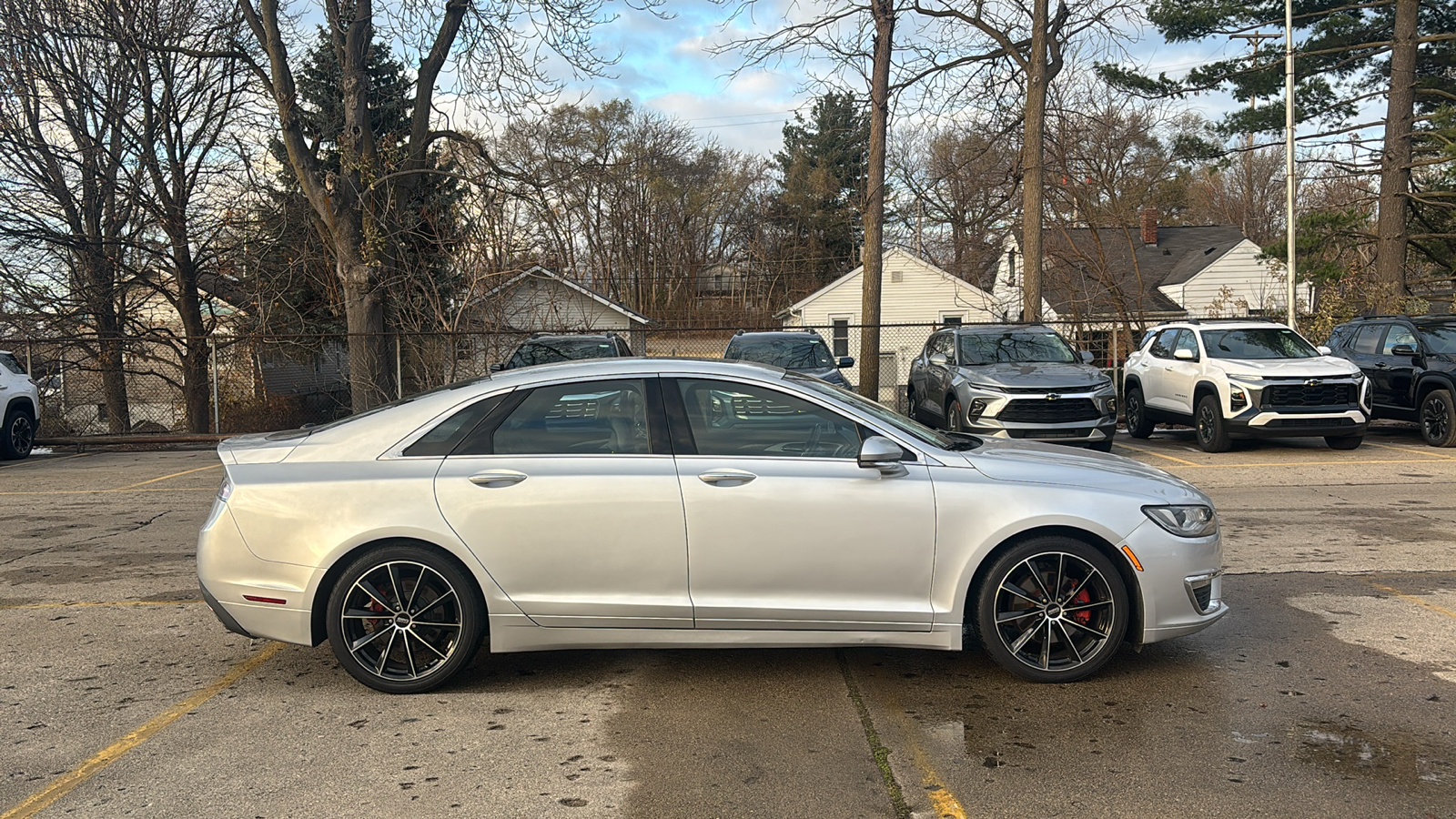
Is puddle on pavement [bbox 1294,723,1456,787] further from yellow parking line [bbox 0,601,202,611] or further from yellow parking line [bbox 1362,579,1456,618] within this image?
yellow parking line [bbox 0,601,202,611]

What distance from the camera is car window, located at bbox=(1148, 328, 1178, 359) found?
15.5m

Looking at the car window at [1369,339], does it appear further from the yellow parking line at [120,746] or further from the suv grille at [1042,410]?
the yellow parking line at [120,746]

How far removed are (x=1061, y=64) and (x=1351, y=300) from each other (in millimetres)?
8334

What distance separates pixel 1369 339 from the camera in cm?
1592

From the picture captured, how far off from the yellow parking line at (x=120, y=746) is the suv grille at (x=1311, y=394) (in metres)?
12.5

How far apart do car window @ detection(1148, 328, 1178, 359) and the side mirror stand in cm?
1211

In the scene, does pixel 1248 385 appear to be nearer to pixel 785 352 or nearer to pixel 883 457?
pixel 785 352

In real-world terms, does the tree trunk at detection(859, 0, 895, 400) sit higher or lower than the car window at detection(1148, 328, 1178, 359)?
higher

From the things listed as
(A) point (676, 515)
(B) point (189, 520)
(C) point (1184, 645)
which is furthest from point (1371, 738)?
(B) point (189, 520)

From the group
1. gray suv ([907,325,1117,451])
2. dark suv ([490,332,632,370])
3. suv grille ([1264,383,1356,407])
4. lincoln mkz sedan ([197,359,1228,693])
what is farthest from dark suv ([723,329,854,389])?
lincoln mkz sedan ([197,359,1228,693])

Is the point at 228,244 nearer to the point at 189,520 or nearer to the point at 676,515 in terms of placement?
the point at 189,520

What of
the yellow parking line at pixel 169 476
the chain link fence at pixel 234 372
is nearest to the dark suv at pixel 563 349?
the chain link fence at pixel 234 372

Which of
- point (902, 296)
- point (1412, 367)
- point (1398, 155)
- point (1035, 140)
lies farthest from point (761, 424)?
point (902, 296)

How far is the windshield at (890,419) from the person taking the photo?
4.99m
